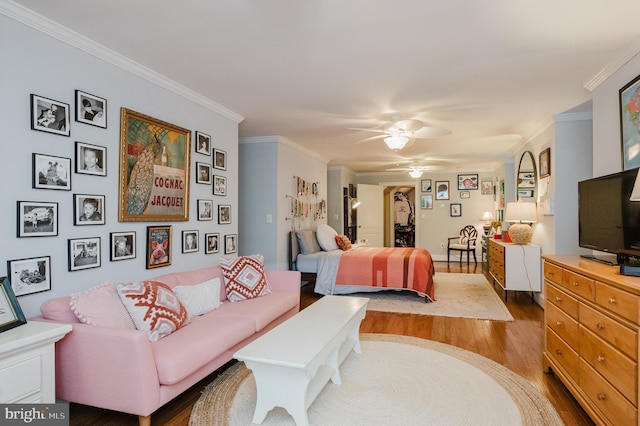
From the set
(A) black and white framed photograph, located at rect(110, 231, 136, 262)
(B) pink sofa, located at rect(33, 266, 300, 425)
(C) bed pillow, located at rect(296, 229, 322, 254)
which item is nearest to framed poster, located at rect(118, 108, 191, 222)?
(A) black and white framed photograph, located at rect(110, 231, 136, 262)

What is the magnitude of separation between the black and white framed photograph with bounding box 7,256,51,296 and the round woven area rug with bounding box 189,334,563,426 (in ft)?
3.86

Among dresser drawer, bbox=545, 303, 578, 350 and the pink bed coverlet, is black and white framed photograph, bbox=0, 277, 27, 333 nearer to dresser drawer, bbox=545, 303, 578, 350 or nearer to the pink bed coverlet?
dresser drawer, bbox=545, 303, 578, 350

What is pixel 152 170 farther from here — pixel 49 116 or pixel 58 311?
pixel 58 311

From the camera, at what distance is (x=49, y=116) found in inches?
85.2

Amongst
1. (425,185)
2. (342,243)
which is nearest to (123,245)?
(342,243)

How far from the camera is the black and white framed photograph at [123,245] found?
2.60 metres

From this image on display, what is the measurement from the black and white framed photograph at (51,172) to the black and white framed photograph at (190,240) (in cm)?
118

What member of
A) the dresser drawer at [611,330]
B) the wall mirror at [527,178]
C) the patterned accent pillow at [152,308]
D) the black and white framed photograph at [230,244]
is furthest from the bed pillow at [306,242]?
the dresser drawer at [611,330]

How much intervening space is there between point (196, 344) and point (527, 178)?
502cm

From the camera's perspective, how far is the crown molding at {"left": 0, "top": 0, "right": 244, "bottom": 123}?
2004mm

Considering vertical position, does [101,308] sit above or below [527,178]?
below

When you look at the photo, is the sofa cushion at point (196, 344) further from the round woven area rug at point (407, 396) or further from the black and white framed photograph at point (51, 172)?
the black and white framed photograph at point (51, 172)

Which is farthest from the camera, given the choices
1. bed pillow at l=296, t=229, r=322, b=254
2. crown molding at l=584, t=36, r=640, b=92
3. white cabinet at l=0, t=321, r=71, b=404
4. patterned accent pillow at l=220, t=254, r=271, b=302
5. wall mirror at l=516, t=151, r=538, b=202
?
bed pillow at l=296, t=229, r=322, b=254

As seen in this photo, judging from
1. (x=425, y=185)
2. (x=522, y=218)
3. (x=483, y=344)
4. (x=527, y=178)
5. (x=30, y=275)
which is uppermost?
(x=425, y=185)
